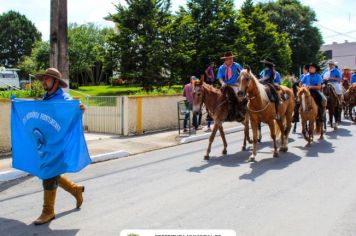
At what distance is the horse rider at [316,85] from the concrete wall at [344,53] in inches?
2826

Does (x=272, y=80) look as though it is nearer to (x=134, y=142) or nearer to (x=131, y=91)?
(x=134, y=142)

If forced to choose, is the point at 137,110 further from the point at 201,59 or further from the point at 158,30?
the point at 201,59

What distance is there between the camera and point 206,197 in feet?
23.4

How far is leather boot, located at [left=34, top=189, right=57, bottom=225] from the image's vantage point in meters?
5.97

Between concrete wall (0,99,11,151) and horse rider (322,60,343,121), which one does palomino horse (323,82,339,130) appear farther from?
concrete wall (0,99,11,151)

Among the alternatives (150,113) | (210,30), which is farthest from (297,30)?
(150,113)

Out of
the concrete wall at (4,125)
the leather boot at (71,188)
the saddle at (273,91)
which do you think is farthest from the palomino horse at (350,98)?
the leather boot at (71,188)

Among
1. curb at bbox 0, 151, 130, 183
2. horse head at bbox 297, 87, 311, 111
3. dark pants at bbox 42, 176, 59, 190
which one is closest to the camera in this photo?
dark pants at bbox 42, 176, 59, 190

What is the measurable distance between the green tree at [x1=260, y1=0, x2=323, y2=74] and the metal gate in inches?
1738

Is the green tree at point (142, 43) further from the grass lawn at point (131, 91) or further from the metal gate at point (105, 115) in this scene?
the metal gate at point (105, 115)

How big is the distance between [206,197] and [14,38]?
78160 millimetres

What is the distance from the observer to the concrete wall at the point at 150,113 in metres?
15.7

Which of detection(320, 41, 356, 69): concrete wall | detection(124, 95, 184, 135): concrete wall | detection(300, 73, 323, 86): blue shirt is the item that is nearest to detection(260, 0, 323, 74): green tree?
detection(320, 41, 356, 69): concrete wall

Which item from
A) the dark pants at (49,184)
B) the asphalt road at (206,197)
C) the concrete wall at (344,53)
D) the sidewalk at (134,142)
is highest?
the concrete wall at (344,53)
